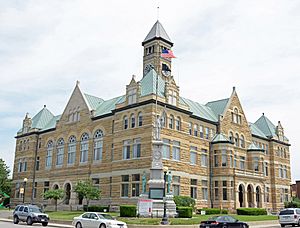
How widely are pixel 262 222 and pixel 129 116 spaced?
20.4 metres

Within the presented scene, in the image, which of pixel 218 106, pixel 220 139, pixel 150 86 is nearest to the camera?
pixel 150 86

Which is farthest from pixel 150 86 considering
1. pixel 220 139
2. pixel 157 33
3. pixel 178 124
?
pixel 157 33

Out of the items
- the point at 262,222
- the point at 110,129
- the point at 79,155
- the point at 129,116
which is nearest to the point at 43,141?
the point at 79,155

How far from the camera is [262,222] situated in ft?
121

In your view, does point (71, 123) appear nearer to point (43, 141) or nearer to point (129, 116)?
point (43, 141)

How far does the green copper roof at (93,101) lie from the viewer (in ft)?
190

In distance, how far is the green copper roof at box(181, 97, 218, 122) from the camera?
54.7 meters

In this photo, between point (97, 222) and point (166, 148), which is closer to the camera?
point (97, 222)

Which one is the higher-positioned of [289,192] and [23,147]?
[23,147]

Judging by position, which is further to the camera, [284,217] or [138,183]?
[138,183]

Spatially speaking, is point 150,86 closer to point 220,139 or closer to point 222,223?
point 220,139

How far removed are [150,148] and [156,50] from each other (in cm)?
2072

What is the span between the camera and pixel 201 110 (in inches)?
2250

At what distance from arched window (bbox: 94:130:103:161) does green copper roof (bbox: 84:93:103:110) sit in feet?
17.2
